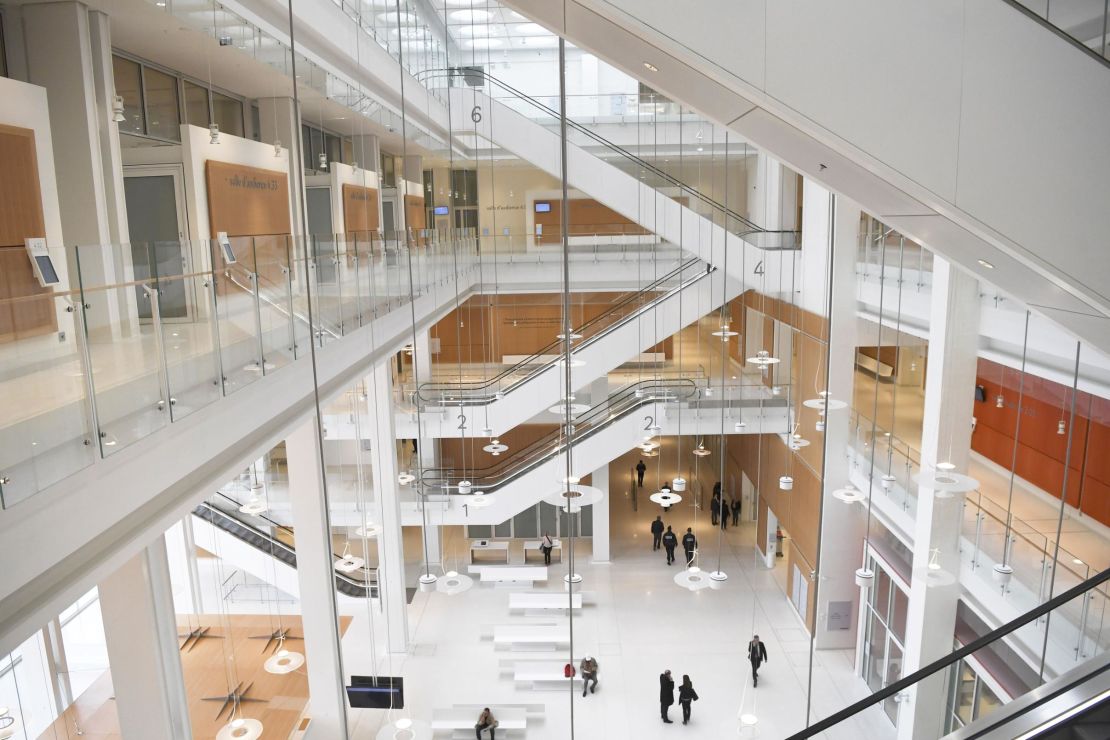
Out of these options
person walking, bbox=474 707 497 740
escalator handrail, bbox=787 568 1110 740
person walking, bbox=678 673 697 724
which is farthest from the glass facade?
escalator handrail, bbox=787 568 1110 740

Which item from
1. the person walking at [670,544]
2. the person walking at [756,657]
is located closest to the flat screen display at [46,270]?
the person walking at [756,657]

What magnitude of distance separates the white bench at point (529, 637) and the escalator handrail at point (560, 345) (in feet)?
10.1

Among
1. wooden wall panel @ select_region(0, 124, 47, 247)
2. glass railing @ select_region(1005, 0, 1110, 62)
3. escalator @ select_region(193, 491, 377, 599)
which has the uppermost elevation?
glass railing @ select_region(1005, 0, 1110, 62)

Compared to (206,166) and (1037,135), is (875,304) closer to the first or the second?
(1037,135)

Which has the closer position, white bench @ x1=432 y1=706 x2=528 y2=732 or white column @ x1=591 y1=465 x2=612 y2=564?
white bench @ x1=432 y1=706 x2=528 y2=732

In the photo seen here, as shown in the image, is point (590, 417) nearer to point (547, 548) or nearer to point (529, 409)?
point (529, 409)

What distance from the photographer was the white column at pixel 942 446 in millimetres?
5961

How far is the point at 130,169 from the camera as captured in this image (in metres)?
6.45

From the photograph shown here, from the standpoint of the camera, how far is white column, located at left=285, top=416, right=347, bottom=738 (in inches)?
269

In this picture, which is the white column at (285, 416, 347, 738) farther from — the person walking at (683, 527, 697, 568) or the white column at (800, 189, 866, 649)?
the white column at (800, 189, 866, 649)

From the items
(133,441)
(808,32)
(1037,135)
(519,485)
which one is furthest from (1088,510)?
(519,485)

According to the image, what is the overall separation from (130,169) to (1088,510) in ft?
25.9

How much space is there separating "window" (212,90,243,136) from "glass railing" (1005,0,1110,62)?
785 centimetres

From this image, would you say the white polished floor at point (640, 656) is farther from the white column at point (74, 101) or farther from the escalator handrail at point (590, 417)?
the white column at point (74, 101)
